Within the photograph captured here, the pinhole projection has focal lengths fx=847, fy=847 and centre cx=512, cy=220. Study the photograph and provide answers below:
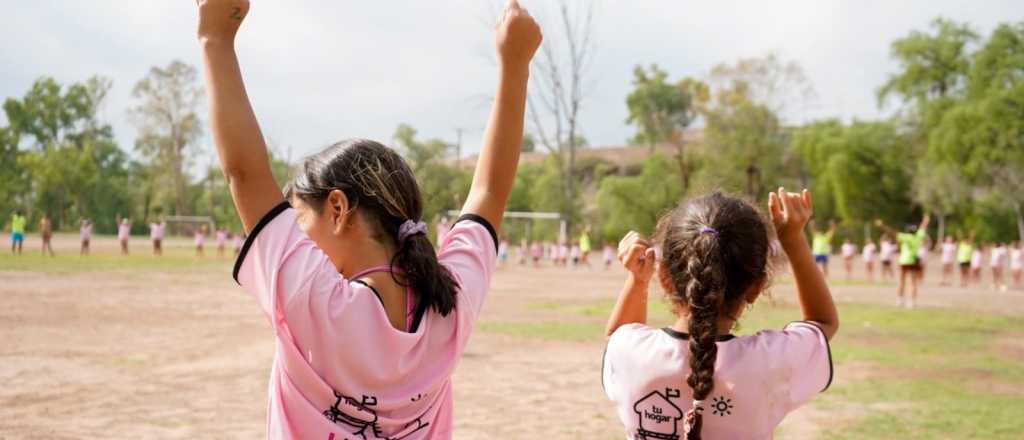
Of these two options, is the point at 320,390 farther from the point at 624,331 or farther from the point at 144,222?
the point at 144,222

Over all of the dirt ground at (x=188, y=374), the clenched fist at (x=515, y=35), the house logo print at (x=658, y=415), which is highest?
the clenched fist at (x=515, y=35)

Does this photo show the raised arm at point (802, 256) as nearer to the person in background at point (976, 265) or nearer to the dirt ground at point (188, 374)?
the dirt ground at point (188, 374)

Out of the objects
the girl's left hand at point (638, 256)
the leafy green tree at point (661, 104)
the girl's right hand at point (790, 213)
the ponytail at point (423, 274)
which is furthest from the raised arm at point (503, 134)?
the leafy green tree at point (661, 104)

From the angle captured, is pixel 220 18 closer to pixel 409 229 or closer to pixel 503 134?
pixel 409 229

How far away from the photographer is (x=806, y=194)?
97.9 inches

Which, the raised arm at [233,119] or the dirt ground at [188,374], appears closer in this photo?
the raised arm at [233,119]

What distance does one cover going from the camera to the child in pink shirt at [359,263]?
5.26 ft

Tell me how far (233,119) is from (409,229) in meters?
0.49

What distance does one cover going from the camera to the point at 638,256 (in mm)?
2438

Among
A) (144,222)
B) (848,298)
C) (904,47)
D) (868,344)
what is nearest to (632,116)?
(904,47)

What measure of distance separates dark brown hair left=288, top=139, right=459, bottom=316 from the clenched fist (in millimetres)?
388

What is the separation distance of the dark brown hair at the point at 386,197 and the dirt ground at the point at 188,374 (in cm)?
500

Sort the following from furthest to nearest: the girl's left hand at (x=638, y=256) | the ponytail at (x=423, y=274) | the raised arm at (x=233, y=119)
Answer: the girl's left hand at (x=638, y=256)
the ponytail at (x=423, y=274)
the raised arm at (x=233, y=119)

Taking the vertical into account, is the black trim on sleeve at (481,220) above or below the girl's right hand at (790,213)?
below
